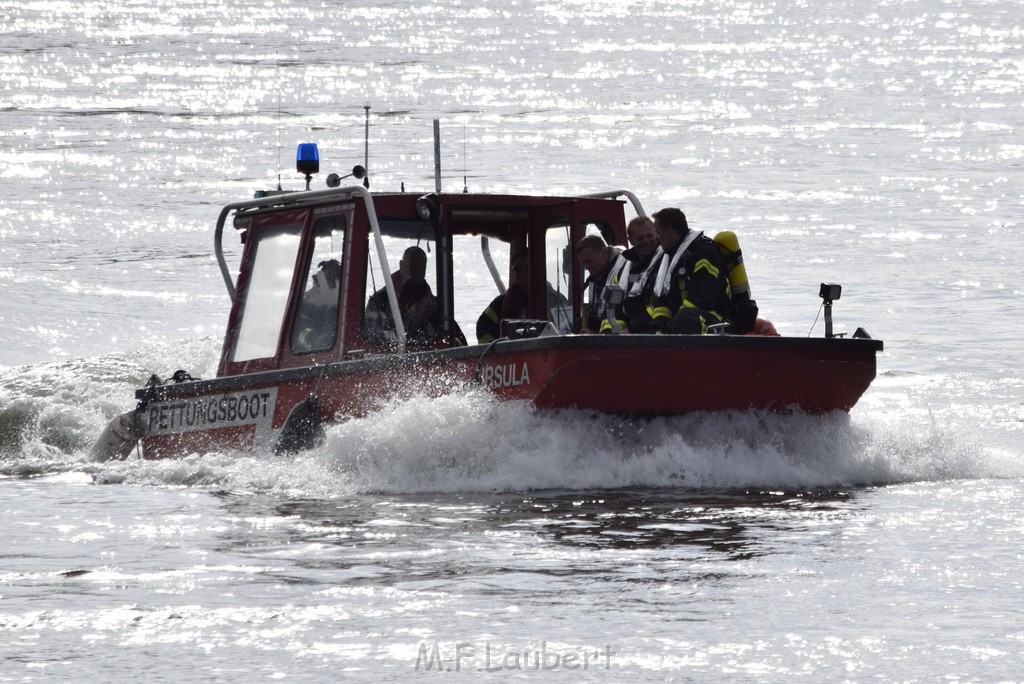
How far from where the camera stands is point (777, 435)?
9711mm

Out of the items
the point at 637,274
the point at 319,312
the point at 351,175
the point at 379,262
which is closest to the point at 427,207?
the point at 379,262

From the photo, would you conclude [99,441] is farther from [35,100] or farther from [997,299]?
[35,100]

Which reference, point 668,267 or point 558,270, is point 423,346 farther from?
point 668,267

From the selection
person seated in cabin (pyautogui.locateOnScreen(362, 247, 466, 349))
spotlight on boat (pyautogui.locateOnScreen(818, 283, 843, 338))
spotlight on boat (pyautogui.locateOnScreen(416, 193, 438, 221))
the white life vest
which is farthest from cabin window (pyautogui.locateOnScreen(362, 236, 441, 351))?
spotlight on boat (pyautogui.locateOnScreen(818, 283, 843, 338))

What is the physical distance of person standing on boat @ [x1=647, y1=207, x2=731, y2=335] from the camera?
Answer: 9734 millimetres

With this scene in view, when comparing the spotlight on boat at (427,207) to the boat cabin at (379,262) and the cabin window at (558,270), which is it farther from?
the cabin window at (558,270)

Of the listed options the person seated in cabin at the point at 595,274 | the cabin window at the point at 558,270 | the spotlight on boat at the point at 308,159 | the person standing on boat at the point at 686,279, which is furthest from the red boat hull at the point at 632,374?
the spotlight on boat at the point at 308,159

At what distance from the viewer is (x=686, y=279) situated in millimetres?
9805

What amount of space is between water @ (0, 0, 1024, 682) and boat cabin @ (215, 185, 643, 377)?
0.81 meters

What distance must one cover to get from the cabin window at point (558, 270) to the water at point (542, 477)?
161cm

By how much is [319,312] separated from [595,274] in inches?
68.7

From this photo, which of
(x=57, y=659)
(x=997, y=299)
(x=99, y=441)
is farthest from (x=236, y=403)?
(x=997, y=299)

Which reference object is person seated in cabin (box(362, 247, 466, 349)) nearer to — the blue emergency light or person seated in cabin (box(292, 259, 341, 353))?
person seated in cabin (box(292, 259, 341, 353))

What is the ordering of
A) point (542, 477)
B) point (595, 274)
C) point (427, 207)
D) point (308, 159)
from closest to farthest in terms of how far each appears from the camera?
point (542, 477) < point (595, 274) < point (427, 207) < point (308, 159)
